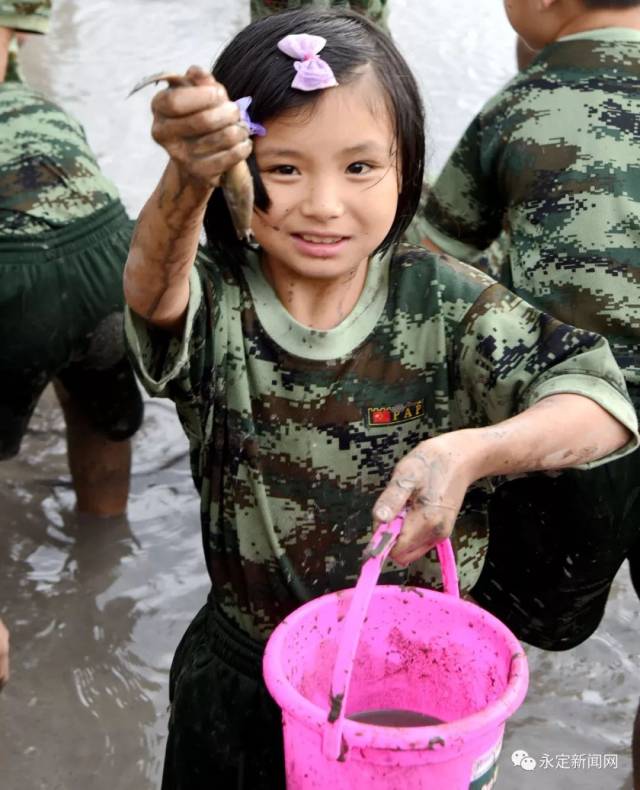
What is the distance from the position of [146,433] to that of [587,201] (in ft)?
6.69

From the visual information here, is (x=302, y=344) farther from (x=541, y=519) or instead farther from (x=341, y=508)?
(x=541, y=519)

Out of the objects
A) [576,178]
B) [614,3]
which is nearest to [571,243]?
[576,178]

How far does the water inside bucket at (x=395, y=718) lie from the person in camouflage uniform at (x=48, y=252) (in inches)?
62.1

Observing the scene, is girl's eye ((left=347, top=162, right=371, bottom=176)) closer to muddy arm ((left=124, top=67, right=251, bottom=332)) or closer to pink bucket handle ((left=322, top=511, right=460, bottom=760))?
muddy arm ((left=124, top=67, right=251, bottom=332))

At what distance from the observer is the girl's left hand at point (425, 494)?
1.57 m

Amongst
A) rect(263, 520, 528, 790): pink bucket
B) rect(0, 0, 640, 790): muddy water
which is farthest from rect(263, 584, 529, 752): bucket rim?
rect(0, 0, 640, 790): muddy water

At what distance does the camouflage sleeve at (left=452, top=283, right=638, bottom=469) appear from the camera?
6.11 feet

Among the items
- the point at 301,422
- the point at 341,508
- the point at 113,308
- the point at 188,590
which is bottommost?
the point at 188,590

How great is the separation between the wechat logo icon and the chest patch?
1270mm

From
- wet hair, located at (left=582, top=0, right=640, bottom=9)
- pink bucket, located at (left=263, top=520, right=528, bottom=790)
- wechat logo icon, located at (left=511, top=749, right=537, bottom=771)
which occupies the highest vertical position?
wet hair, located at (left=582, top=0, right=640, bottom=9)

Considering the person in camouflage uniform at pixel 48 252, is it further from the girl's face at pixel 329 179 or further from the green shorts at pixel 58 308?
the girl's face at pixel 329 179

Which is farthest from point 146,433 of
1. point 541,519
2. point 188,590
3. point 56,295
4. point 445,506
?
point 445,506

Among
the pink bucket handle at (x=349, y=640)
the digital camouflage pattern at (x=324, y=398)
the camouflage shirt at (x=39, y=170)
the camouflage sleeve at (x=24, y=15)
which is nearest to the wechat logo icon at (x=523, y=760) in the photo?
the digital camouflage pattern at (x=324, y=398)

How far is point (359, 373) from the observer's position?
2.01 metres
